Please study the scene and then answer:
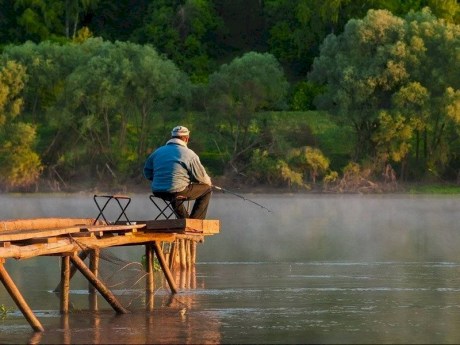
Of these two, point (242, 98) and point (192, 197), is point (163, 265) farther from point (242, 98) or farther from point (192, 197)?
point (242, 98)

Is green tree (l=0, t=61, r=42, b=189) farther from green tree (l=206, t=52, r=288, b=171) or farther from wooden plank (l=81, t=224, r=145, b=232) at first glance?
wooden plank (l=81, t=224, r=145, b=232)

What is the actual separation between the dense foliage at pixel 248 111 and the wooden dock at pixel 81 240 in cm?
4926

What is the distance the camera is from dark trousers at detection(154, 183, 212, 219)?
22066mm

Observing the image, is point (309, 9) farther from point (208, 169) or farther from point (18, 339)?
point (18, 339)

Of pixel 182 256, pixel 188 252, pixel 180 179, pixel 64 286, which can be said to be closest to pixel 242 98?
pixel 188 252

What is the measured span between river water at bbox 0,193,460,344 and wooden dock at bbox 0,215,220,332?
331mm

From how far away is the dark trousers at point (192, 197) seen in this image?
72.4 feet

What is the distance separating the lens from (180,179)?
22047mm

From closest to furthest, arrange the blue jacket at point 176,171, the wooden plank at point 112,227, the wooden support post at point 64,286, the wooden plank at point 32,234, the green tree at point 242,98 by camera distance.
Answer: the wooden plank at point 32,234, the wooden plank at point 112,227, the wooden support post at point 64,286, the blue jacket at point 176,171, the green tree at point 242,98

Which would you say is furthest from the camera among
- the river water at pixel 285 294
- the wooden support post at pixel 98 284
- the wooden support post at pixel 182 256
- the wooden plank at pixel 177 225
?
the wooden support post at pixel 182 256

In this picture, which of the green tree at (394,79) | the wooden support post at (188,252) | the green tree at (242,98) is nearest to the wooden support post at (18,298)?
the wooden support post at (188,252)

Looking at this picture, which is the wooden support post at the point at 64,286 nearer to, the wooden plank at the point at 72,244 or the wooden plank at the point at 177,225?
the wooden plank at the point at 72,244

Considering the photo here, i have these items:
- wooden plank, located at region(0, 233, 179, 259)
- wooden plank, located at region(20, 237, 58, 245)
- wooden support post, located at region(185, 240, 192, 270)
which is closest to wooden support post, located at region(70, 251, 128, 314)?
wooden plank, located at region(0, 233, 179, 259)

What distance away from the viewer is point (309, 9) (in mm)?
95125
